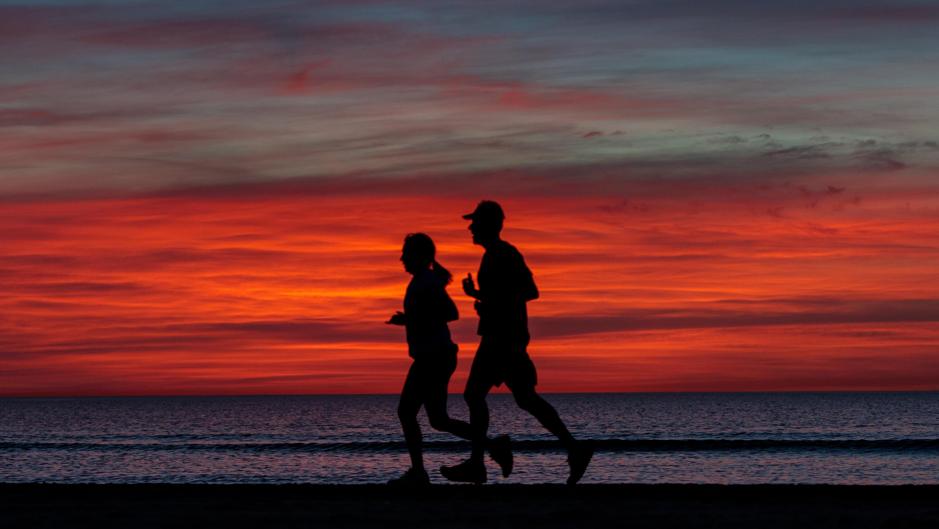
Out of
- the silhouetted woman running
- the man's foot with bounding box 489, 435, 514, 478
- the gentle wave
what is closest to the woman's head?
the silhouetted woman running

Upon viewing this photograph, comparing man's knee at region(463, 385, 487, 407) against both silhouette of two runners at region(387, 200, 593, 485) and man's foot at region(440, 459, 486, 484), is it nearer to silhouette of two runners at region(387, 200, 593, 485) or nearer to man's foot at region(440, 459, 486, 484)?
silhouette of two runners at region(387, 200, 593, 485)

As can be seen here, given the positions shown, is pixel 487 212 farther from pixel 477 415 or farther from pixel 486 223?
pixel 477 415

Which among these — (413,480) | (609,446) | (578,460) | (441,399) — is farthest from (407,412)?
(609,446)

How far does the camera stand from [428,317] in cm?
957

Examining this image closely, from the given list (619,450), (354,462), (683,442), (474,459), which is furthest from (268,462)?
(474,459)

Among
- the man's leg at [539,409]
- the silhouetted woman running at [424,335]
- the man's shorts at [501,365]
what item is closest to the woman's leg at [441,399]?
the silhouetted woman running at [424,335]

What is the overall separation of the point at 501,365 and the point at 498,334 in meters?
0.25

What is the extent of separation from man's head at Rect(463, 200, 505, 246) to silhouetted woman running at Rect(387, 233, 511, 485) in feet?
1.27

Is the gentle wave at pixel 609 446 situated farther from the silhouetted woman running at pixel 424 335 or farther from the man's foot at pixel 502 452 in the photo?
the silhouetted woman running at pixel 424 335
